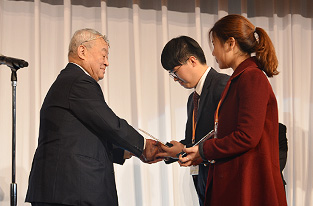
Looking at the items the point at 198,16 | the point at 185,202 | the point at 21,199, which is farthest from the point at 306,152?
the point at 21,199

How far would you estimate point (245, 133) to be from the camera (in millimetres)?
1817

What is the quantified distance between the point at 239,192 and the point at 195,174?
72 cm

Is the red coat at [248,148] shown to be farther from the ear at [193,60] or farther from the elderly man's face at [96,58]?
the elderly man's face at [96,58]

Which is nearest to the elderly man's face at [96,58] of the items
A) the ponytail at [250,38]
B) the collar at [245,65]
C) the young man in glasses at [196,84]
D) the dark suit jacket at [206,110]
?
the young man in glasses at [196,84]

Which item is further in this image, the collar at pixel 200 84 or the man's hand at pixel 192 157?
the collar at pixel 200 84

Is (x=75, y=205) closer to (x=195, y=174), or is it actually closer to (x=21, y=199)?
(x=195, y=174)

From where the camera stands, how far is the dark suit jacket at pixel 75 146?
2.16 metres

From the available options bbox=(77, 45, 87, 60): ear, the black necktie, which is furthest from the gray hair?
the black necktie

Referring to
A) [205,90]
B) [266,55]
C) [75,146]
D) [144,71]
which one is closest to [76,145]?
[75,146]

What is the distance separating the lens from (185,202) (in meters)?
3.99

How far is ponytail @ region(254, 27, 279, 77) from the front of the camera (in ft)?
6.28

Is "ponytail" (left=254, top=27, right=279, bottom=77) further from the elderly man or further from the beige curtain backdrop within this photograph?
the beige curtain backdrop

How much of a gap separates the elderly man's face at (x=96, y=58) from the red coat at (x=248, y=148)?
35.9 inches

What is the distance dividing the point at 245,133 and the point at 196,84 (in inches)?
32.4
